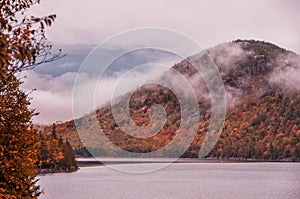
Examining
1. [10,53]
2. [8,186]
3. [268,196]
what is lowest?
[268,196]

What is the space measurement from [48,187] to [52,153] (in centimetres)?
10978

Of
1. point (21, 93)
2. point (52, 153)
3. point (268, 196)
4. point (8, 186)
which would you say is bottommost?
point (268, 196)

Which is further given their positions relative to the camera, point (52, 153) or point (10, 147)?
point (52, 153)

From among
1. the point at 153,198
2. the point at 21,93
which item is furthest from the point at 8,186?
the point at 153,198

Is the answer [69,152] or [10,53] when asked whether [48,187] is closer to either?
[69,152]

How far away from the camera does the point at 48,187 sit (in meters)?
125

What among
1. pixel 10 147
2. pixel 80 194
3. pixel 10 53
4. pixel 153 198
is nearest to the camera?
pixel 10 53

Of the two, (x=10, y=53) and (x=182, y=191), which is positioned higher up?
(x=10, y=53)

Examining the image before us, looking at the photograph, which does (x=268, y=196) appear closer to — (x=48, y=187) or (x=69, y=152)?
(x=48, y=187)

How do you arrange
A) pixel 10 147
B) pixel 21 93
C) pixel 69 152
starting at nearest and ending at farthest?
pixel 10 147 → pixel 21 93 → pixel 69 152

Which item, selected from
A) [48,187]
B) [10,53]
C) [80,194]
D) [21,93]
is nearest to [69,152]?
[48,187]

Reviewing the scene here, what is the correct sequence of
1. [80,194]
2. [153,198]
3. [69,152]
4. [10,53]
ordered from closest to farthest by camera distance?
[10,53] → [153,198] → [80,194] → [69,152]

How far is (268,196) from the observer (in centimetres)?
10419

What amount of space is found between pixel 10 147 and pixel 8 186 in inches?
120
